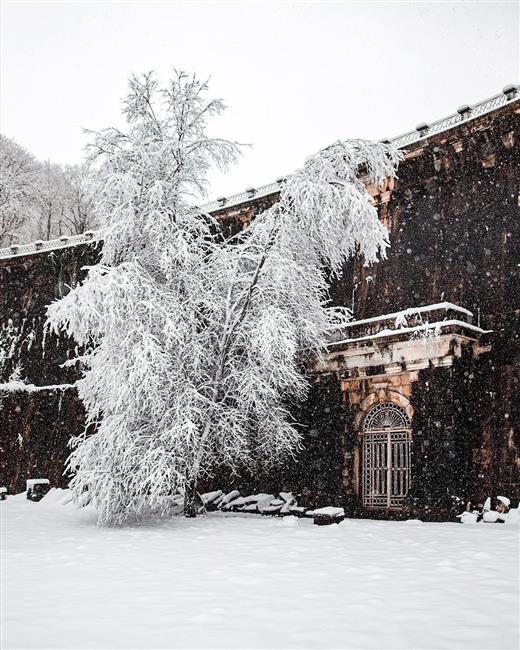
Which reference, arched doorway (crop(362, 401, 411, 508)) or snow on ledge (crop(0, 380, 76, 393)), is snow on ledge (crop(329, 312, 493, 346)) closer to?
arched doorway (crop(362, 401, 411, 508))

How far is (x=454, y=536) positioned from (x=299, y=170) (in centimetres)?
762

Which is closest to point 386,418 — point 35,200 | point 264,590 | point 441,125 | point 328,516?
point 328,516

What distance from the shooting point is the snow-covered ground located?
4.33 metres

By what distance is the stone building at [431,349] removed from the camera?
13.3m

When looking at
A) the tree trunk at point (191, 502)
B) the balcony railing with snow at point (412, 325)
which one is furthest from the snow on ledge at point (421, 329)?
the tree trunk at point (191, 502)

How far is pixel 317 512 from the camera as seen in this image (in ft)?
40.0

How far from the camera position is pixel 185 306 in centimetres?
1323

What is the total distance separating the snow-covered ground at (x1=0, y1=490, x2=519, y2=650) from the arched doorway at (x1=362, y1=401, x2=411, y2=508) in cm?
345

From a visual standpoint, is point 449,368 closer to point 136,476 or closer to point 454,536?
point 454,536

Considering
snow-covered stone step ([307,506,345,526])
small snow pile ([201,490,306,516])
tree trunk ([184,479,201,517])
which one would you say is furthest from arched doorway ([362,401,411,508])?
tree trunk ([184,479,201,517])

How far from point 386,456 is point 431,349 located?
9.47 ft

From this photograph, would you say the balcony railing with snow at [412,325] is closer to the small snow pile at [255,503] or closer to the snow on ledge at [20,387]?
the small snow pile at [255,503]

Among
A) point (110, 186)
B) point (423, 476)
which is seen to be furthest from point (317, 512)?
point (110, 186)

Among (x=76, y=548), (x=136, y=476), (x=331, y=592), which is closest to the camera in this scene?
(x=331, y=592)
